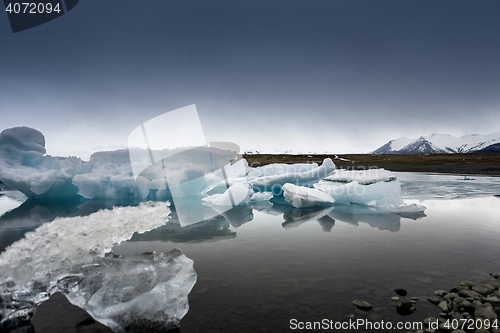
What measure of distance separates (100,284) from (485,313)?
4.72m

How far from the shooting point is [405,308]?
3.66m

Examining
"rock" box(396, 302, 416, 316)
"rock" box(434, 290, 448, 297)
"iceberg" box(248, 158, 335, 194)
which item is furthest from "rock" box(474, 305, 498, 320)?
"iceberg" box(248, 158, 335, 194)

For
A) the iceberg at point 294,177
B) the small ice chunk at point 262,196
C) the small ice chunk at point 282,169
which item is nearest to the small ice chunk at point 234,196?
the iceberg at point 294,177

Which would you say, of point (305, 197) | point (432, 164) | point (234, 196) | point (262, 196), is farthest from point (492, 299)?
point (432, 164)

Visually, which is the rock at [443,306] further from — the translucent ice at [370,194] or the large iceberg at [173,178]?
the translucent ice at [370,194]

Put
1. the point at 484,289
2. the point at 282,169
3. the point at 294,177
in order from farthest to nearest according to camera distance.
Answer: the point at 282,169 → the point at 294,177 → the point at 484,289

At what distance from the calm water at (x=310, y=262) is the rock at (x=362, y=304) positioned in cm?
10

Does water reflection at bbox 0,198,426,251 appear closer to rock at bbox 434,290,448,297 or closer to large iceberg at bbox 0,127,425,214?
large iceberg at bbox 0,127,425,214

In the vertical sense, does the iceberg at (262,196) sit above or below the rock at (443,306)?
below

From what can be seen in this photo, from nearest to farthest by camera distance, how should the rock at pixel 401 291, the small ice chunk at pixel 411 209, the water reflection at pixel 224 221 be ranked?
the rock at pixel 401 291 → the water reflection at pixel 224 221 → the small ice chunk at pixel 411 209

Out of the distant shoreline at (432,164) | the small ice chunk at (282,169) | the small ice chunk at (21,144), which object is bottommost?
the distant shoreline at (432,164)

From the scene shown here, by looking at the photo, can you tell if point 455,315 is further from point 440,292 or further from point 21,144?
point 21,144

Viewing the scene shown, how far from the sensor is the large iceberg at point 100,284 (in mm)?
3238

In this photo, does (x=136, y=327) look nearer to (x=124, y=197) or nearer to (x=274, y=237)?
(x=274, y=237)
